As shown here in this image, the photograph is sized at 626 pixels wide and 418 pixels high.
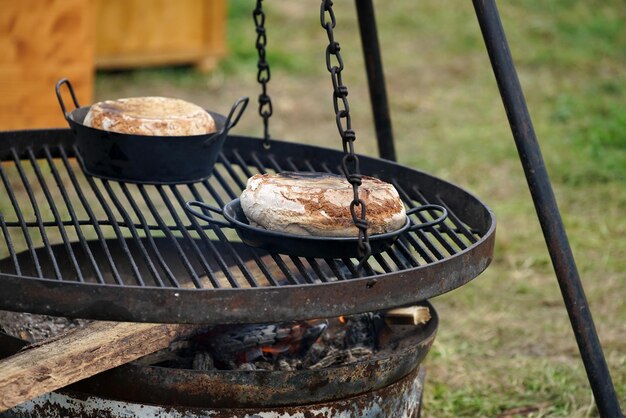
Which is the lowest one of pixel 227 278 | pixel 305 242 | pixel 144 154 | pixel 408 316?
pixel 408 316

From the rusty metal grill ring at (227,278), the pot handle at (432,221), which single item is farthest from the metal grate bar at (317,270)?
the pot handle at (432,221)

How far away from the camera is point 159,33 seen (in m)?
6.91

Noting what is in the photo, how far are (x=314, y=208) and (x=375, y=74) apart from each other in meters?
1.21

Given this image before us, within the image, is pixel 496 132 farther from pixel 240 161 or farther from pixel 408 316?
pixel 408 316

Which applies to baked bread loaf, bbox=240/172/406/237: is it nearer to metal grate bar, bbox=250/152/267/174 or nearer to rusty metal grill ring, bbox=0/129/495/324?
rusty metal grill ring, bbox=0/129/495/324

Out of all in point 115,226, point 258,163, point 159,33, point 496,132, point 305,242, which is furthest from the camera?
point 159,33

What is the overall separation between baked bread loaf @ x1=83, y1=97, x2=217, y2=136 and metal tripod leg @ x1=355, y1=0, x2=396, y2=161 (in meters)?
0.71

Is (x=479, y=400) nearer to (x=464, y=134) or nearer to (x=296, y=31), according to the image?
(x=464, y=134)

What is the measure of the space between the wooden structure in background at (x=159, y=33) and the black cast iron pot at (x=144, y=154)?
445cm

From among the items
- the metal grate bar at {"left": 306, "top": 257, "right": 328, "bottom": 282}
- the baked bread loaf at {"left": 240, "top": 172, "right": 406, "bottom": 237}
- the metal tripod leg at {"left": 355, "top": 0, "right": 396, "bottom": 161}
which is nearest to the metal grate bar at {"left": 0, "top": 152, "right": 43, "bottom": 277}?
the baked bread loaf at {"left": 240, "top": 172, "right": 406, "bottom": 237}

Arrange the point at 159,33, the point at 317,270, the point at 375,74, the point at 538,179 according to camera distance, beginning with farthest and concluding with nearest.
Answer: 1. the point at 159,33
2. the point at 375,74
3. the point at 538,179
4. the point at 317,270

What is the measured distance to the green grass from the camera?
3445 mm

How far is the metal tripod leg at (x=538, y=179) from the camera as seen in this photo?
7.11ft

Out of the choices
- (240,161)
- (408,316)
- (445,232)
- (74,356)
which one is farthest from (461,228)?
(74,356)
